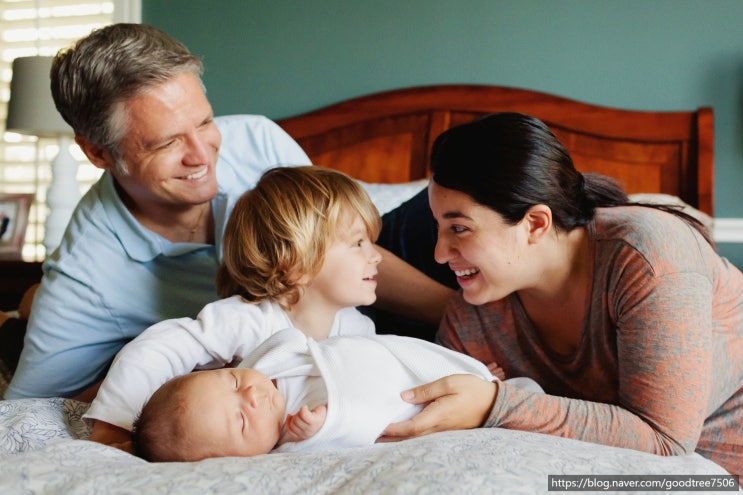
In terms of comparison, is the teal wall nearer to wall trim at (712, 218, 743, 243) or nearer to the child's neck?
wall trim at (712, 218, 743, 243)

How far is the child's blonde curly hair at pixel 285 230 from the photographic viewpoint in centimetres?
161

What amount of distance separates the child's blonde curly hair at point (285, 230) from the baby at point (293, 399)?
0.26 meters

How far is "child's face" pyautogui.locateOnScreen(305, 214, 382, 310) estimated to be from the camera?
1627mm

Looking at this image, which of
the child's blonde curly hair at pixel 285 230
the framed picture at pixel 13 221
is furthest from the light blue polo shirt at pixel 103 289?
the framed picture at pixel 13 221

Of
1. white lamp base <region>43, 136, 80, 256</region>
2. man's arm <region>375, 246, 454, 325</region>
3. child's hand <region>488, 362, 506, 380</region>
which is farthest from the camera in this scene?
white lamp base <region>43, 136, 80, 256</region>

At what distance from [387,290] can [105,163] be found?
0.79 metres

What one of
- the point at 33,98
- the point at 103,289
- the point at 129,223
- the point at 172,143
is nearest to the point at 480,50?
the point at 172,143

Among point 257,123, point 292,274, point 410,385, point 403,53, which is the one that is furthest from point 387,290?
point 403,53

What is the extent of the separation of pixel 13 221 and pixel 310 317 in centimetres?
264

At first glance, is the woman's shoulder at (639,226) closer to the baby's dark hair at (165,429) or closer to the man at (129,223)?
the man at (129,223)

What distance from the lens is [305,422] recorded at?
117 cm

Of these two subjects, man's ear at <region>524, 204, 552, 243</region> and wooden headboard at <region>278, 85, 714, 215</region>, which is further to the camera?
wooden headboard at <region>278, 85, 714, 215</region>

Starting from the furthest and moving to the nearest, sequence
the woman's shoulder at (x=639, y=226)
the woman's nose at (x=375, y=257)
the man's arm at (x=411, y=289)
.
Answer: the man's arm at (x=411, y=289)
the woman's nose at (x=375, y=257)
the woman's shoulder at (x=639, y=226)

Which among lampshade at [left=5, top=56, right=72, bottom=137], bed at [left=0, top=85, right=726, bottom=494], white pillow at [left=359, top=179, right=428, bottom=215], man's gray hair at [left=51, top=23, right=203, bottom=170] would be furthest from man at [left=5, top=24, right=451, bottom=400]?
lampshade at [left=5, top=56, right=72, bottom=137]
